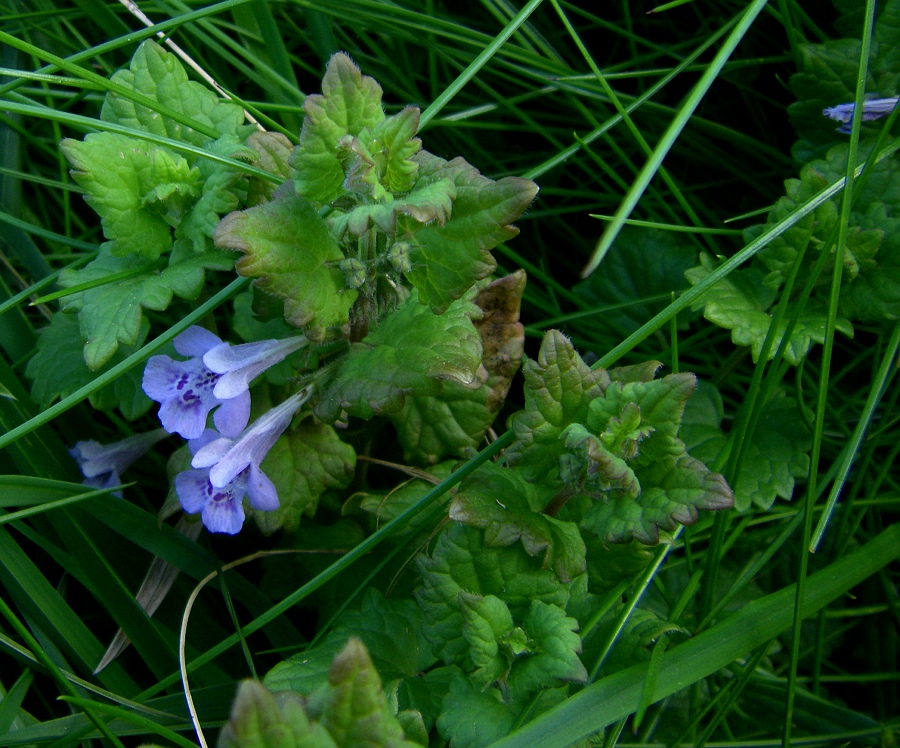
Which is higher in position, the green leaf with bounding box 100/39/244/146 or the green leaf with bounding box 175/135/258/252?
the green leaf with bounding box 100/39/244/146

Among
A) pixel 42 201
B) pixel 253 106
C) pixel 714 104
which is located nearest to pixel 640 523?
pixel 253 106

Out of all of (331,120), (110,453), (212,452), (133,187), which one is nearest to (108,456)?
(110,453)

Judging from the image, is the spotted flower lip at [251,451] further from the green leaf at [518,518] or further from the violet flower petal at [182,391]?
the green leaf at [518,518]

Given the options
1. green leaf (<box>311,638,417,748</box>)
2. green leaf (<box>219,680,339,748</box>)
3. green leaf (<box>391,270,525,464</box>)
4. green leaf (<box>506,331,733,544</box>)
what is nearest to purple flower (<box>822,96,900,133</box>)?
green leaf (<box>391,270,525,464</box>)

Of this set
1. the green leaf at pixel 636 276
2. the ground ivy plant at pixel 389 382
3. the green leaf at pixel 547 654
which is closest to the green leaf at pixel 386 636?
the ground ivy plant at pixel 389 382

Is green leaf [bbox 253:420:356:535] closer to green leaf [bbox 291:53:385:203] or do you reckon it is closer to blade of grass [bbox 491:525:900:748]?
green leaf [bbox 291:53:385:203]

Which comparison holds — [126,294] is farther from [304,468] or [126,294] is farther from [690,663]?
[690,663]

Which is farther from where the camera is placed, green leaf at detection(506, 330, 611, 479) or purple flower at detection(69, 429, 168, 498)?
purple flower at detection(69, 429, 168, 498)
